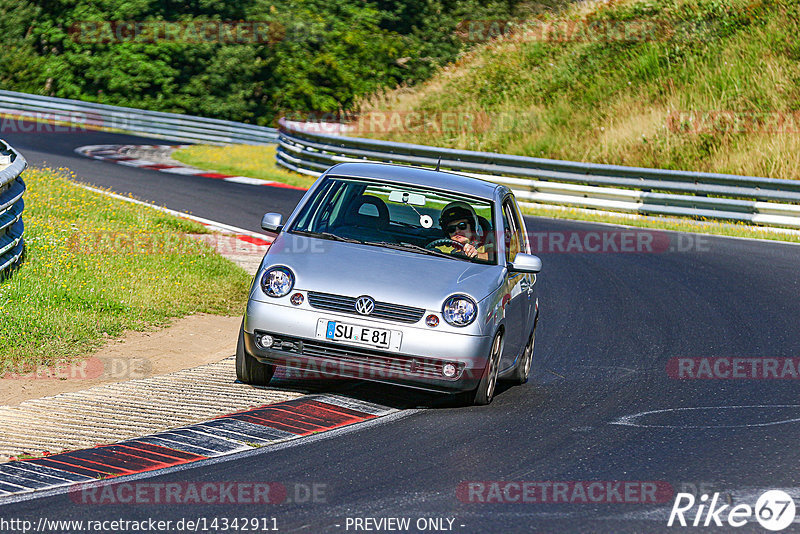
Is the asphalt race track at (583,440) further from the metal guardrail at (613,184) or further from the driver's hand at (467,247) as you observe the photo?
the metal guardrail at (613,184)

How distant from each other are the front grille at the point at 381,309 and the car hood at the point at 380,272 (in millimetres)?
36

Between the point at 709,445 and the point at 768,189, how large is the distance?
1454cm

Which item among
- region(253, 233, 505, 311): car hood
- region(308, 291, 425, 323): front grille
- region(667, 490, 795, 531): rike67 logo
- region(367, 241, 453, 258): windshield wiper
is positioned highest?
region(367, 241, 453, 258): windshield wiper

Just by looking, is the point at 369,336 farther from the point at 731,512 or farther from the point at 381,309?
the point at 731,512

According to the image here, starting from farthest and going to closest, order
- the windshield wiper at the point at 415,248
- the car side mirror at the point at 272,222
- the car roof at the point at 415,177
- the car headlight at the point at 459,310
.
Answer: the car roof at the point at 415,177, the car side mirror at the point at 272,222, the windshield wiper at the point at 415,248, the car headlight at the point at 459,310

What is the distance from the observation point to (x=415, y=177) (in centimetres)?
884

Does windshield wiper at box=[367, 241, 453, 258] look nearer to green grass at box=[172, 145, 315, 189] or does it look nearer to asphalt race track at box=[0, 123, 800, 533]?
asphalt race track at box=[0, 123, 800, 533]

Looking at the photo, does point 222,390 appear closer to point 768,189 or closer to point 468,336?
point 468,336

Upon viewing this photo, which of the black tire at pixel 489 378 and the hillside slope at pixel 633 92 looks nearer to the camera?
the black tire at pixel 489 378

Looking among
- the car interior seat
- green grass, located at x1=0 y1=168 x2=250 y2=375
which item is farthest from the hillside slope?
the car interior seat

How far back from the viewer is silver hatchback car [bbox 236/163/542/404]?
7379 mm

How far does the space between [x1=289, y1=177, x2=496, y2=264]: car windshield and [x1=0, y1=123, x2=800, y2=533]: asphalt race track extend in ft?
3.78

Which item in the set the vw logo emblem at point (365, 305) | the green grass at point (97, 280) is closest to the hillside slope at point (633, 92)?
the green grass at point (97, 280)

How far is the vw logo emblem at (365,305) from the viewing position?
736 cm
